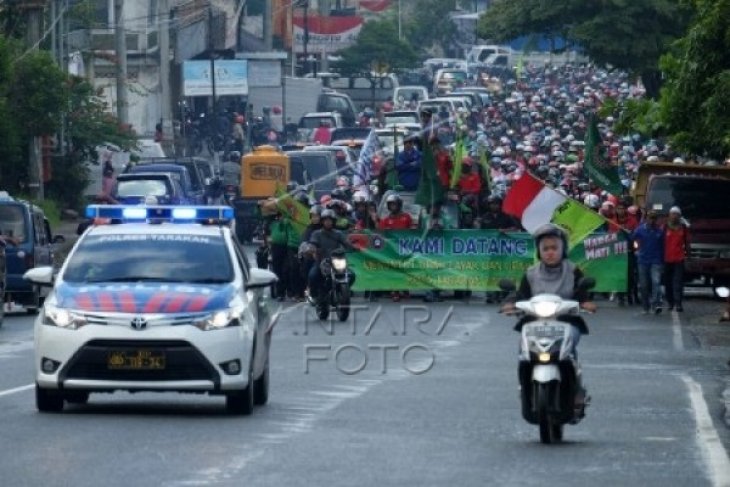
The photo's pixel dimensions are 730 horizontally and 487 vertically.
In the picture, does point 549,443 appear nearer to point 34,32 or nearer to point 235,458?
point 235,458

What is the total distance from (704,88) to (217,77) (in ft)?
171

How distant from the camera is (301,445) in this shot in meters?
14.8

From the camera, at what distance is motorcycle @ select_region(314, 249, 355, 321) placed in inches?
1219

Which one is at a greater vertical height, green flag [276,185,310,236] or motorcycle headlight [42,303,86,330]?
motorcycle headlight [42,303,86,330]

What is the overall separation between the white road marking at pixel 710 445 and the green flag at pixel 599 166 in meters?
20.2

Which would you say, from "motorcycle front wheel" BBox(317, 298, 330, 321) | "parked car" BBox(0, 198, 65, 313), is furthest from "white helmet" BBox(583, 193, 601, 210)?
"parked car" BBox(0, 198, 65, 313)

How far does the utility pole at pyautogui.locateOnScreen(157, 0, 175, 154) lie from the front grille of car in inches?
2139

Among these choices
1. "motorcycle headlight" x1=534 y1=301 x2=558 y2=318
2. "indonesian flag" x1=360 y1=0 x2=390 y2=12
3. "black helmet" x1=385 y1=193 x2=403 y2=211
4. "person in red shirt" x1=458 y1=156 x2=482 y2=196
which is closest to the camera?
"motorcycle headlight" x1=534 y1=301 x2=558 y2=318

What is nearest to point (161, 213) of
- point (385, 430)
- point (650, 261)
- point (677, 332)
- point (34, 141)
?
point (385, 430)

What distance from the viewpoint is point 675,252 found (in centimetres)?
3422

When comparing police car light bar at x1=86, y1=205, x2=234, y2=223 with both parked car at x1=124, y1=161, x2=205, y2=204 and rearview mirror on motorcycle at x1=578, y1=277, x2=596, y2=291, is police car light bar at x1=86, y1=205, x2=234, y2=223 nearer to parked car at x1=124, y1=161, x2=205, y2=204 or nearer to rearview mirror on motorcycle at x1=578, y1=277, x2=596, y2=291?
rearview mirror on motorcycle at x1=578, y1=277, x2=596, y2=291

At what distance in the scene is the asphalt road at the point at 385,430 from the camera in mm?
13195

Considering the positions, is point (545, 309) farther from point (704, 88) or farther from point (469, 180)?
point (469, 180)

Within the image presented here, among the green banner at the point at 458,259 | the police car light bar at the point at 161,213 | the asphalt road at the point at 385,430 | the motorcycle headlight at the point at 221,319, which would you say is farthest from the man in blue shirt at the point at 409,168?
the motorcycle headlight at the point at 221,319
